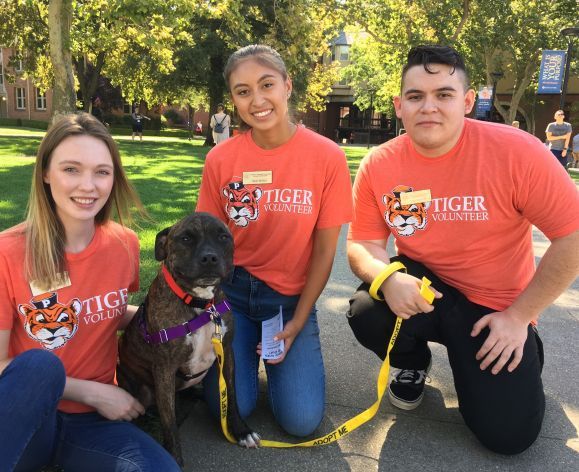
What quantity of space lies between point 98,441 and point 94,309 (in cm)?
67

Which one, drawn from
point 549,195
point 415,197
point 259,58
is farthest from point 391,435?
point 259,58

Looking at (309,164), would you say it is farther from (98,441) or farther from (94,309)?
(98,441)

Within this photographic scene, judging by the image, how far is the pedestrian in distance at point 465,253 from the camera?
2.75 meters

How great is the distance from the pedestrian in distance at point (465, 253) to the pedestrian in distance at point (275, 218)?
333 mm

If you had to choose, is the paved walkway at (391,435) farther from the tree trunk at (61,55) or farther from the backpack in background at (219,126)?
the backpack in background at (219,126)

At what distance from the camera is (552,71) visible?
808 inches

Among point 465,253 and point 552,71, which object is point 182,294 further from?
point 552,71

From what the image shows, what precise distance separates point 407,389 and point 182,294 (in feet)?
5.46

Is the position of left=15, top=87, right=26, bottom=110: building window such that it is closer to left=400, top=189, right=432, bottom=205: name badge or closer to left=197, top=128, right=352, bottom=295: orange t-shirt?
left=197, top=128, right=352, bottom=295: orange t-shirt

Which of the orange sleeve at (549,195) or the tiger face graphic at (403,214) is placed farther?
the tiger face graphic at (403,214)

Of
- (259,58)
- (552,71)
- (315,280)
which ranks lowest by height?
(315,280)

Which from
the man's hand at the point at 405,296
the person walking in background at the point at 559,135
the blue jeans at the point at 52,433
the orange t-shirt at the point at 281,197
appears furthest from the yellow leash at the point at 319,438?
the person walking in background at the point at 559,135

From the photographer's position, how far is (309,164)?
10.6 ft

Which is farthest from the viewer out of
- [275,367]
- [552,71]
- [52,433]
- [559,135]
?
[552,71]
